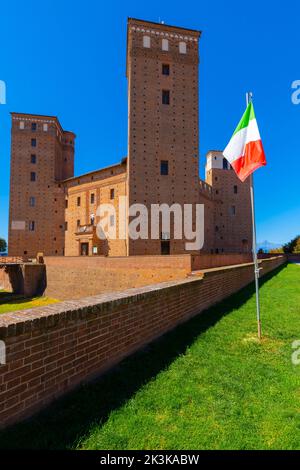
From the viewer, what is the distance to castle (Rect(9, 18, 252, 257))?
1061 inches

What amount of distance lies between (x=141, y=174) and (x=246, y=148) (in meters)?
21.5

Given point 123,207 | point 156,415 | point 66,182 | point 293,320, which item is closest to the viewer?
point 156,415

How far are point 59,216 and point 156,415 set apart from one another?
40621mm

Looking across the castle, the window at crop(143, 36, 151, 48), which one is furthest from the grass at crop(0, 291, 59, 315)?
the window at crop(143, 36, 151, 48)

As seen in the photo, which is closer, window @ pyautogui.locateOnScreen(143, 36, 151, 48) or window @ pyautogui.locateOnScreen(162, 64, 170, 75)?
window @ pyautogui.locateOnScreen(143, 36, 151, 48)

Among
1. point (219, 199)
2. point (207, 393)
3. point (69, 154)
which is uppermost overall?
point (69, 154)

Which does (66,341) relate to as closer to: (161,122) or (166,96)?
(161,122)

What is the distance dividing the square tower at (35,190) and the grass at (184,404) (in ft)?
127

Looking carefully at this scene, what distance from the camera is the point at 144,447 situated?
97.7 inches

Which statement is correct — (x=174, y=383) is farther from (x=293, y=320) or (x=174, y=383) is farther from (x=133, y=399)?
(x=293, y=320)

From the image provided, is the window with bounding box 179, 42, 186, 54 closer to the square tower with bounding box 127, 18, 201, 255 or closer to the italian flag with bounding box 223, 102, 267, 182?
the square tower with bounding box 127, 18, 201, 255

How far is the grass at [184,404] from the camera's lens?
2.54 meters

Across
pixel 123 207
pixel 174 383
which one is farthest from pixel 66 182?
pixel 174 383

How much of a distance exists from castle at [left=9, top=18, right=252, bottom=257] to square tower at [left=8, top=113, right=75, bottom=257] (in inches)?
5.4
